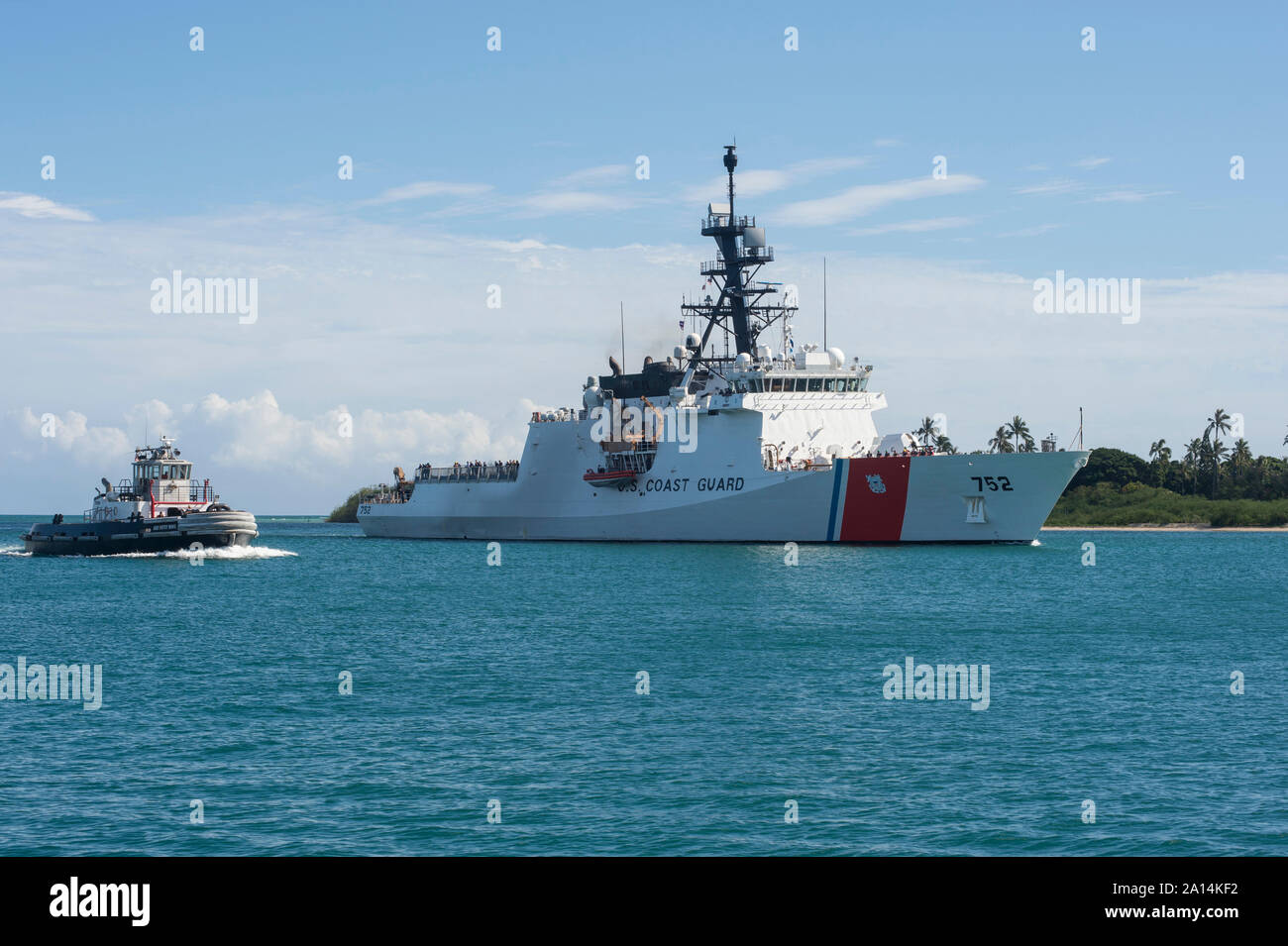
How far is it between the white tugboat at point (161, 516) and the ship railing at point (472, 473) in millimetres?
19368

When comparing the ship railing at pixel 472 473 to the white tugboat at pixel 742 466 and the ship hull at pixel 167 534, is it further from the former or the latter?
the ship hull at pixel 167 534

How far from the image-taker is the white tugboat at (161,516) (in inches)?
2426

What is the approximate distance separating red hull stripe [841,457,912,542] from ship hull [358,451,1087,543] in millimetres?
46

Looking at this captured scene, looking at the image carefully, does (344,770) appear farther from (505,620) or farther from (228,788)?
(505,620)

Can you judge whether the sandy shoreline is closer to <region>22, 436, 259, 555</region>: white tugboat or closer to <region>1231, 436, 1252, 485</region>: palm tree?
<region>1231, 436, 1252, 485</region>: palm tree

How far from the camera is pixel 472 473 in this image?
83.1 metres

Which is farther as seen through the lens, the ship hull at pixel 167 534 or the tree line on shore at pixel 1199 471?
the tree line on shore at pixel 1199 471

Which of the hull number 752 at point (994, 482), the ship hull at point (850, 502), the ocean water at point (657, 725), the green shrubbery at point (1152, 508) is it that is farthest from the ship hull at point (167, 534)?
the green shrubbery at point (1152, 508)

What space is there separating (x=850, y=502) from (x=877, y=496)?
130 cm

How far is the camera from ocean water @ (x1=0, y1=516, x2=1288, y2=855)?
15555 mm

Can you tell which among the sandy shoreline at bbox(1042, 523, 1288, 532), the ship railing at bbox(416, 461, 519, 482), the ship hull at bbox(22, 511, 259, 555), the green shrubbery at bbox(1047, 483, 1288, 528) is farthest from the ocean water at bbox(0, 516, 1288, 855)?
the green shrubbery at bbox(1047, 483, 1288, 528)
